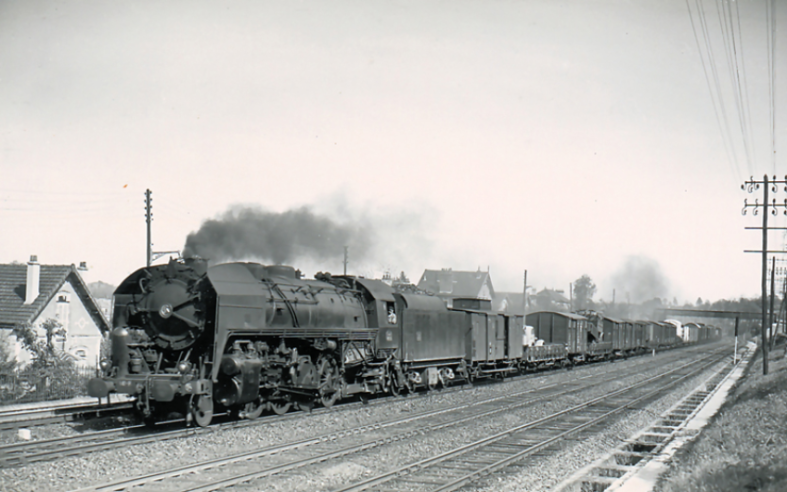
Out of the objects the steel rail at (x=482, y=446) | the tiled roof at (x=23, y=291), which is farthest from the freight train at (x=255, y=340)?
the tiled roof at (x=23, y=291)

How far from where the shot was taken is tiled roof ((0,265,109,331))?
1009 inches

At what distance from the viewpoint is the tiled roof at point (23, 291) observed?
25.6 meters

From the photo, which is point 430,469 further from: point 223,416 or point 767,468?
point 223,416

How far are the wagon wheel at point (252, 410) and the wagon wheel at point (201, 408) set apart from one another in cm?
108

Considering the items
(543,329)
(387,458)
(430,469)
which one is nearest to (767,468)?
(430,469)

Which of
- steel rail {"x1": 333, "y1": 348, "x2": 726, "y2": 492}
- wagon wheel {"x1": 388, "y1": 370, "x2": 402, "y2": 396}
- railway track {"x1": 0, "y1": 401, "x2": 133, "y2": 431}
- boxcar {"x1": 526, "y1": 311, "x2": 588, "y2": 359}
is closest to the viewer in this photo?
steel rail {"x1": 333, "y1": 348, "x2": 726, "y2": 492}

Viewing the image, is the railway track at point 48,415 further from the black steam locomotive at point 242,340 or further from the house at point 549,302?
the house at point 549,302

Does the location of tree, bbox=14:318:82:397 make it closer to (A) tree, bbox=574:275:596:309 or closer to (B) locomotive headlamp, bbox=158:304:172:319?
(B) locomotive headlamp, bbox=158:304:172:319

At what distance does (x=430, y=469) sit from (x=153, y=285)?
6771mm

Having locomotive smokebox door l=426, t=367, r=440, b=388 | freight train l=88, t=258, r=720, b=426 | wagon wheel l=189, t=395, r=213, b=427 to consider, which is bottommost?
locomotive smokebox door l=426, t=367, r=440, b=388

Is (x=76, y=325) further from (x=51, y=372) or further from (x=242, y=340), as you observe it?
(x=242, y=340)

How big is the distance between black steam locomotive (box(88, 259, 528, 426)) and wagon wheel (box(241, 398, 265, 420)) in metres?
0.02

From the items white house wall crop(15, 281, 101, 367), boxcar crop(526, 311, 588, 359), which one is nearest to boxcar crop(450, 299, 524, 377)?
boxcar crop(526, 311, 588, 359)

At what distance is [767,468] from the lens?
8.91m
